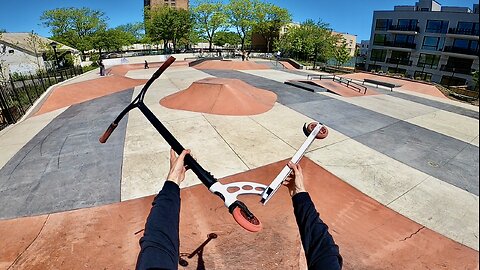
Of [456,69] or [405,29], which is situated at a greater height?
[405,29]

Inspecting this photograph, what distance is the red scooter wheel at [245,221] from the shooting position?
171 cm

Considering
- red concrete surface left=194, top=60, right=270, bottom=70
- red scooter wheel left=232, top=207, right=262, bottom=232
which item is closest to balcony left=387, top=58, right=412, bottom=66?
red concrete surface left=194, top=60, right=270, bottom=70

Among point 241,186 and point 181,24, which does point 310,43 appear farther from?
point 241,186

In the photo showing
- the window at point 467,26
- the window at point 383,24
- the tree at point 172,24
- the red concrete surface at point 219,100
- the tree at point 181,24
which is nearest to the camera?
the red concrete surface at point 219,100

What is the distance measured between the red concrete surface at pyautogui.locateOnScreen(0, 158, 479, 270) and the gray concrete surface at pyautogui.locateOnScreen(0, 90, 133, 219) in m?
0.55

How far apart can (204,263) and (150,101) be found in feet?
40.7

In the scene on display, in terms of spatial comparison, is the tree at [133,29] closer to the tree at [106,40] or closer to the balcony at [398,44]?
the tree at [106,40]

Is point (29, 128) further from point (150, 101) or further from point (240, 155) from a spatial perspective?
point (240, 155)

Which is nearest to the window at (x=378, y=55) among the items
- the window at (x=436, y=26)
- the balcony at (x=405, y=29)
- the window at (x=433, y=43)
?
the balcony at (x=405, y=29)

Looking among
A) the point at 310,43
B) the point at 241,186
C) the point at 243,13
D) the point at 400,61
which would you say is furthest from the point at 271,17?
the point at 241,186

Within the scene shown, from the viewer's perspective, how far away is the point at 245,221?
1735mm

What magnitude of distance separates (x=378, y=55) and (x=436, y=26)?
980 cm

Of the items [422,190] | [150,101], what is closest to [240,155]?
[422,190]

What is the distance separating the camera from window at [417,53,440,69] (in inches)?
1674
